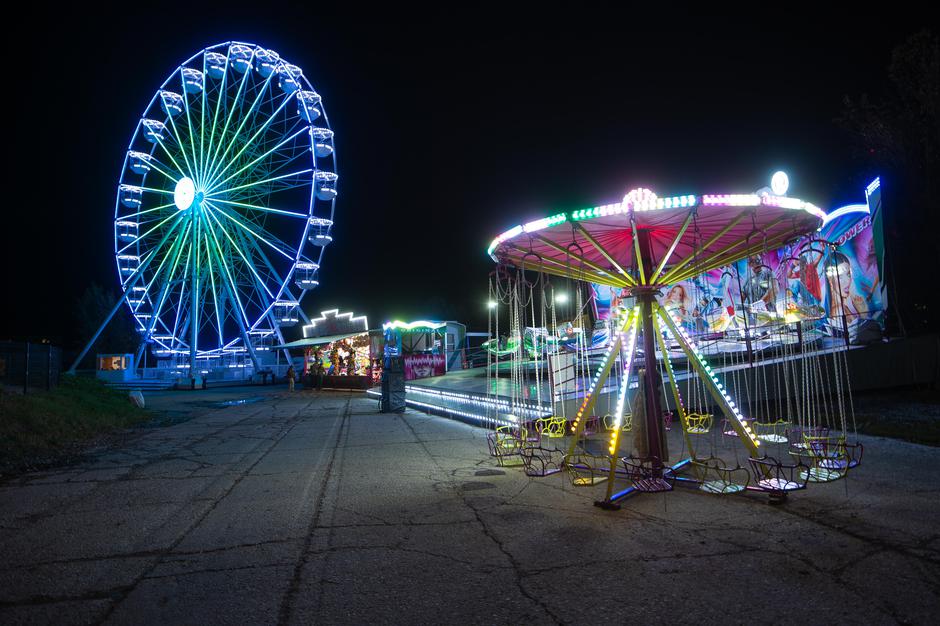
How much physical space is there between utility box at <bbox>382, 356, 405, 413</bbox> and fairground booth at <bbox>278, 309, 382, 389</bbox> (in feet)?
42.8

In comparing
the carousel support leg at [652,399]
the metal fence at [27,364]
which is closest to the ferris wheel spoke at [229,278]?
the metal fence at [27,364]

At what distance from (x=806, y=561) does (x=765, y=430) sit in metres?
7.12

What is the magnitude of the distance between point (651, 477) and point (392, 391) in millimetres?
11500

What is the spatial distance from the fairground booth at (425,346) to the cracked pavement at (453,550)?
22447mm

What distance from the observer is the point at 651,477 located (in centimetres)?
605

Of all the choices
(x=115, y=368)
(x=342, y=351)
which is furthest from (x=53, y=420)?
(x=115, y=368)

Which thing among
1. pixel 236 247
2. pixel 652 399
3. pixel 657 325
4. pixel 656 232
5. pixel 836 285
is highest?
pixel 236 247

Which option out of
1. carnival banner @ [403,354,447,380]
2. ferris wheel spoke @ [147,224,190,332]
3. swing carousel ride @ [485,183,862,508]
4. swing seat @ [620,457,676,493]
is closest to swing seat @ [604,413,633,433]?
swing carousel ride @ [485,183,862,508]

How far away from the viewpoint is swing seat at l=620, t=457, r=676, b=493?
5.79 meters

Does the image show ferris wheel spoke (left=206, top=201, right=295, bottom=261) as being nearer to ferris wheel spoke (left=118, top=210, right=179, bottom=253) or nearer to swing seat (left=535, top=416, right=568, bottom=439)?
ferris wheel spoke (left=118, top=210, right=179, bottom=253)

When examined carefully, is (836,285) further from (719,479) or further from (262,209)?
(262,209)

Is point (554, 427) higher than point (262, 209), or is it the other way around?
point (262, 209)

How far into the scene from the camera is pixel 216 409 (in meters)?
19.4

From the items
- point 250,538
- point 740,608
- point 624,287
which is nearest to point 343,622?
point 250,538
